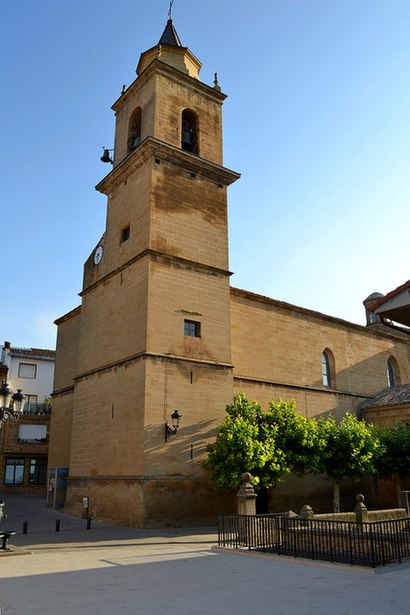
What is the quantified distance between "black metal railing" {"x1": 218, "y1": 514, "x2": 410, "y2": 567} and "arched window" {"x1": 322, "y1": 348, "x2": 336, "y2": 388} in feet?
48.7

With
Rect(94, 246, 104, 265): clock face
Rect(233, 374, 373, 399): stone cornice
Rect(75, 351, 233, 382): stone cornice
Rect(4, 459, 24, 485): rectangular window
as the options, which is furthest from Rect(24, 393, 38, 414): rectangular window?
Rect(233, 374, 373, 399): stone cornice

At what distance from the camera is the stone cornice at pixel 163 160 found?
21.6 metres

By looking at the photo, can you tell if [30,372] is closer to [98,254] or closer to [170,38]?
[98,254]

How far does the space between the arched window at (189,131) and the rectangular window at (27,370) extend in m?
23.3

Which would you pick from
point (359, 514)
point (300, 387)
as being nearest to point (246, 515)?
point (359, 514)

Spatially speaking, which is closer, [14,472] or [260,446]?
[260,446]

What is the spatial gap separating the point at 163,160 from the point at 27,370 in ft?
78.4

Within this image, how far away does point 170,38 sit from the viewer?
84.6 feet

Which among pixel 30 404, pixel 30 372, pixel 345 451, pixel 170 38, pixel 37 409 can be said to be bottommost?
pixel 345 451

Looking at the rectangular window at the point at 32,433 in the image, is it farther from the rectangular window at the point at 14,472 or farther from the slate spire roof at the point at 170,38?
the slate spire roof at the point at 170,38

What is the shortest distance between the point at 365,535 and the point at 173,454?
8.69 m

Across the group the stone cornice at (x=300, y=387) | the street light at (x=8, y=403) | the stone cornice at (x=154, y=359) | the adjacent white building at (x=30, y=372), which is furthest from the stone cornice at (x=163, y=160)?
the adjacent white building at (x=30, y=372)

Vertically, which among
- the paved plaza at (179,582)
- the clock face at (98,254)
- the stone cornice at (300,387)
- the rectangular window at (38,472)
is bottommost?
the paved plaza at (179,582)

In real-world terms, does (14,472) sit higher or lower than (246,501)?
higher
